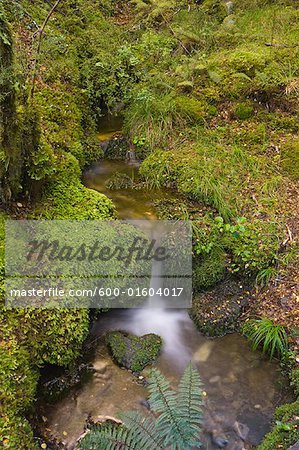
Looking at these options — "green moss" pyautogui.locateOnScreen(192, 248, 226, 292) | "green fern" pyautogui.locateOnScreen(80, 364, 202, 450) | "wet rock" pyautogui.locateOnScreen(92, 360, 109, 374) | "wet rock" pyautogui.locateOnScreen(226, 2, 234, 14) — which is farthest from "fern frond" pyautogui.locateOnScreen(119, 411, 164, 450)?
"wet rock" pyautogui.locateOnScreen(226, 2, 234, 14)

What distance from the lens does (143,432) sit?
302cm

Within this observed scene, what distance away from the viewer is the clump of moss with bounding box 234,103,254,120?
6.56 m

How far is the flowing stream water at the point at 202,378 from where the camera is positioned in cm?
357

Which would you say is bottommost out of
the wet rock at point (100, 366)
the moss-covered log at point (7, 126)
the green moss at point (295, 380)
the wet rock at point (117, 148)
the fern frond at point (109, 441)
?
the wet rock at point (100, 366)

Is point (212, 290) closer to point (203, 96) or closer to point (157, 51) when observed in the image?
point (203, 96)

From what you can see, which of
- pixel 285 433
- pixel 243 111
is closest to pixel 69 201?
pixel 285 433

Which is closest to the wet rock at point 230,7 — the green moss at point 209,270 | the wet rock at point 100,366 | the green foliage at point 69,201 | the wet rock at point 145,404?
the green foliage at point 69,201

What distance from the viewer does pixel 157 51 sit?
772 centimetres

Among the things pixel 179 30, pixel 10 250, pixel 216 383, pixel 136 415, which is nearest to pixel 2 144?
pixel 10 250

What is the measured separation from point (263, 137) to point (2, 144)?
157 inches

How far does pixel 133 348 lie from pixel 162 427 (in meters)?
1.20

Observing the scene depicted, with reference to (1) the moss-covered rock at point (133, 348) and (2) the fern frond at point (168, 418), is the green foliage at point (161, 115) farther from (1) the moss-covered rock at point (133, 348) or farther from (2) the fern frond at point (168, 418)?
(2) the fern frond at point (168, 418)

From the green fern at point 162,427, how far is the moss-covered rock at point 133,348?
2.97 ft

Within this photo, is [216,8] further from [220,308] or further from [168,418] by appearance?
[168,418]
